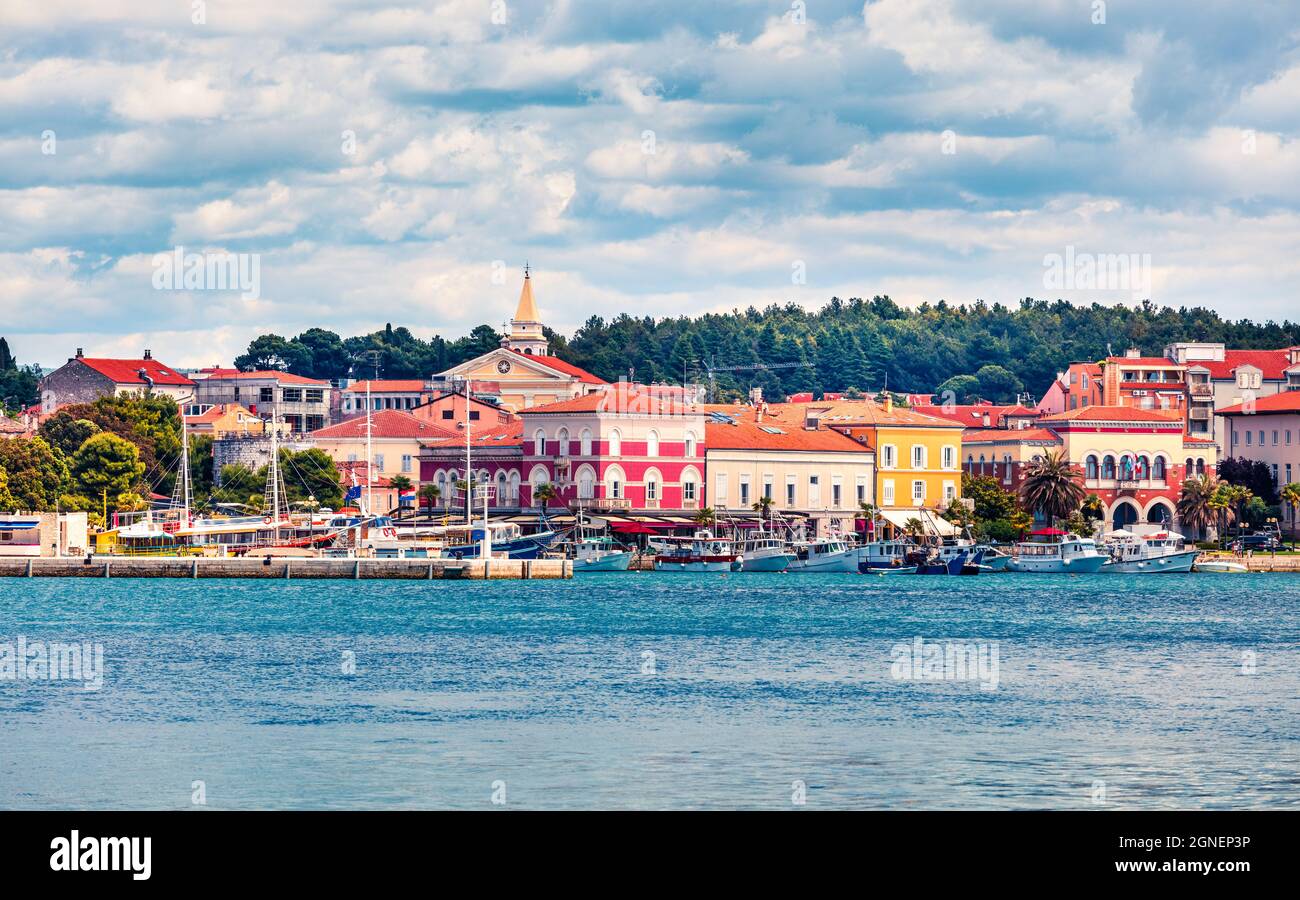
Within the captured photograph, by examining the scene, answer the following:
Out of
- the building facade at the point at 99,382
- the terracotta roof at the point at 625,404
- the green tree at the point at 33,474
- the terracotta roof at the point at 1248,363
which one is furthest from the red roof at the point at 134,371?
the terracotta roof at the point at 1248,363

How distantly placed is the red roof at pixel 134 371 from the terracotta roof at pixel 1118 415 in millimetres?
69651

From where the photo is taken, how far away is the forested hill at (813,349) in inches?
7003

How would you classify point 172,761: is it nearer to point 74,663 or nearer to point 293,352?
point 74,663

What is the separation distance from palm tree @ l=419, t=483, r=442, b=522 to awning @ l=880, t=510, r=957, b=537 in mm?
22209

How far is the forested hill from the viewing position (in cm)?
17788

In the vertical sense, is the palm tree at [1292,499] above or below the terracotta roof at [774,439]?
below

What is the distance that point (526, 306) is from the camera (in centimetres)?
15125

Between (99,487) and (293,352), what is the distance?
82.1 meters

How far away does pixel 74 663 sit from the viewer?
41094mm

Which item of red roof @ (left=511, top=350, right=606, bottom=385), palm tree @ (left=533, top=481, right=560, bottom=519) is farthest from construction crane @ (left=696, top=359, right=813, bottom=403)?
palm tree @ (left=533, top=481, right=560, bottom=519)

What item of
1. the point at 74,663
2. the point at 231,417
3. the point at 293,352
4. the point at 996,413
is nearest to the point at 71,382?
the point at 231,417

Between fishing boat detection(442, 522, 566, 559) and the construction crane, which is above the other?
the construction crane

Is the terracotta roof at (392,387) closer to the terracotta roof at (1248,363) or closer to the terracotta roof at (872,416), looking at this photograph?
the terracotta roof at (872,416)

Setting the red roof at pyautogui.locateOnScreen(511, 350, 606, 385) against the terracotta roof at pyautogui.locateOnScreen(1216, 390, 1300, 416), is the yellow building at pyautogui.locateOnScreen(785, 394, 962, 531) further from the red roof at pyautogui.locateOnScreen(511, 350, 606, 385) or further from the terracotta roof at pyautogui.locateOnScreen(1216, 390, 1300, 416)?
the red roof at pyautogui.locateOnScreen(511, 350, 606, 385)
